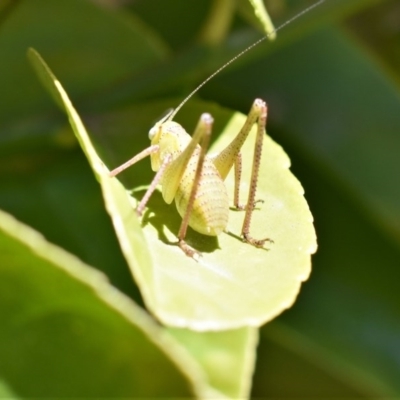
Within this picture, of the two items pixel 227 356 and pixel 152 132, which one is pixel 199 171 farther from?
pixel 227 356

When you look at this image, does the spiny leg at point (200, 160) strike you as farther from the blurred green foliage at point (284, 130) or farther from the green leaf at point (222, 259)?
the blurred green foliage at point (284, 130)

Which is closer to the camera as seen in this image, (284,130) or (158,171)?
(158,171)

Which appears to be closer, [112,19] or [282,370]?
[112,19]

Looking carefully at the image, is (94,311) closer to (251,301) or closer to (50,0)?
(251,301)

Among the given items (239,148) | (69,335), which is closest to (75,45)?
(239,148)

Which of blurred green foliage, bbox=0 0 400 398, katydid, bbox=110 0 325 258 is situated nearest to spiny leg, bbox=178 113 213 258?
katydid, bbox=110 0 325 258

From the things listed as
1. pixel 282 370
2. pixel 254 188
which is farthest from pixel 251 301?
pixel 282 370

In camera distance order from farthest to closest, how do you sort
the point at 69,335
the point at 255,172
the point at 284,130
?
1. the point at 284,130
2. the point at 255,172
3. the point at 69,335
